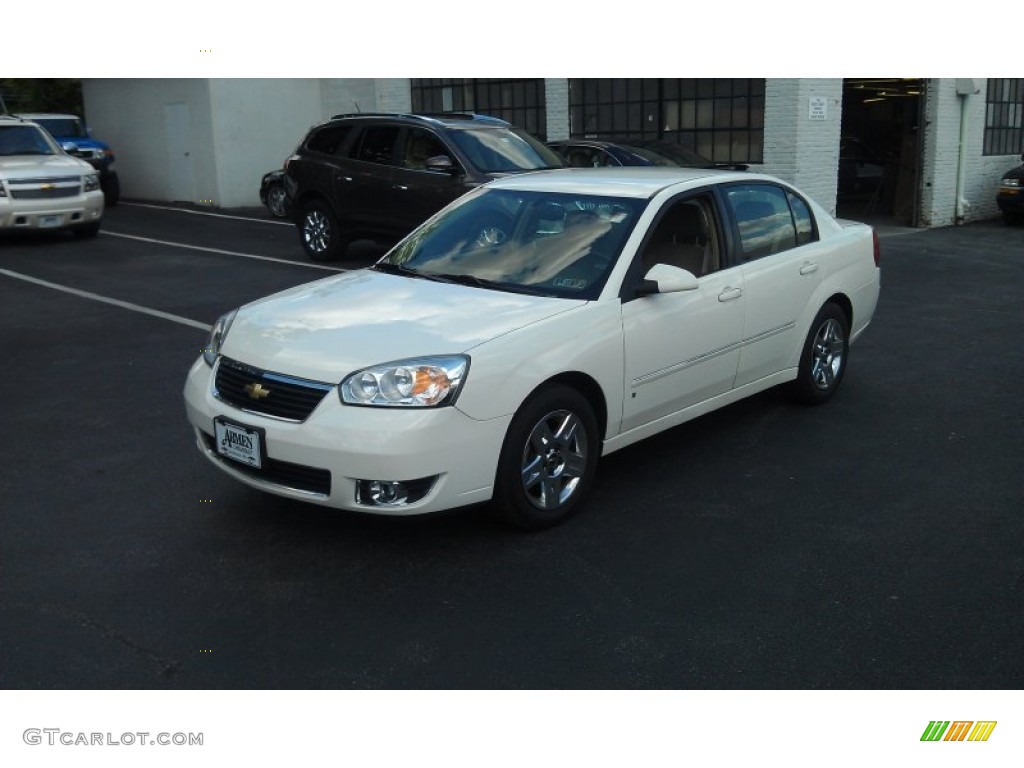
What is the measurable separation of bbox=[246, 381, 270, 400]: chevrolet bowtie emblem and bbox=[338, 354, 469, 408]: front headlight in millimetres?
394

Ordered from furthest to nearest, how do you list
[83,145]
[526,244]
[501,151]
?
1. [83,145]
2. [501,151]
3. [526,244]

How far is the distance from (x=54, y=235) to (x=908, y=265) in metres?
12.0

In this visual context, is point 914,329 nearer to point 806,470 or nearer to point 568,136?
point 806,470

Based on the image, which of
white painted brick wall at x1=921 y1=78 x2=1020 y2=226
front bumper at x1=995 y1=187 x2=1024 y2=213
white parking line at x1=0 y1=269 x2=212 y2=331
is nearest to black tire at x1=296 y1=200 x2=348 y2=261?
white parking line at x1=0 y1=269 x2=212 y2=331

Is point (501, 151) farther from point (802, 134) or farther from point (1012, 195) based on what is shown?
point (1012, 195)

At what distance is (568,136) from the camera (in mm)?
18938

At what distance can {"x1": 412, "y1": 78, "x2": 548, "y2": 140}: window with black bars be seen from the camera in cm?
1939

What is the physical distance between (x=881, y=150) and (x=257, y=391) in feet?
67.6

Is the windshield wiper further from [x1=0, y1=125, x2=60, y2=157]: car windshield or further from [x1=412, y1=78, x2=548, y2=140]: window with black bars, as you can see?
Answer: [x1=412, y1=78, x2=548, y2=140]: window with black bars

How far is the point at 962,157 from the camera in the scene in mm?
17969

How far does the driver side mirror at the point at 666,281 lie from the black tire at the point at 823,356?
1.70 meters

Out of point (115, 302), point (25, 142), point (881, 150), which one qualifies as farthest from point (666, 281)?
point (881, 150)
